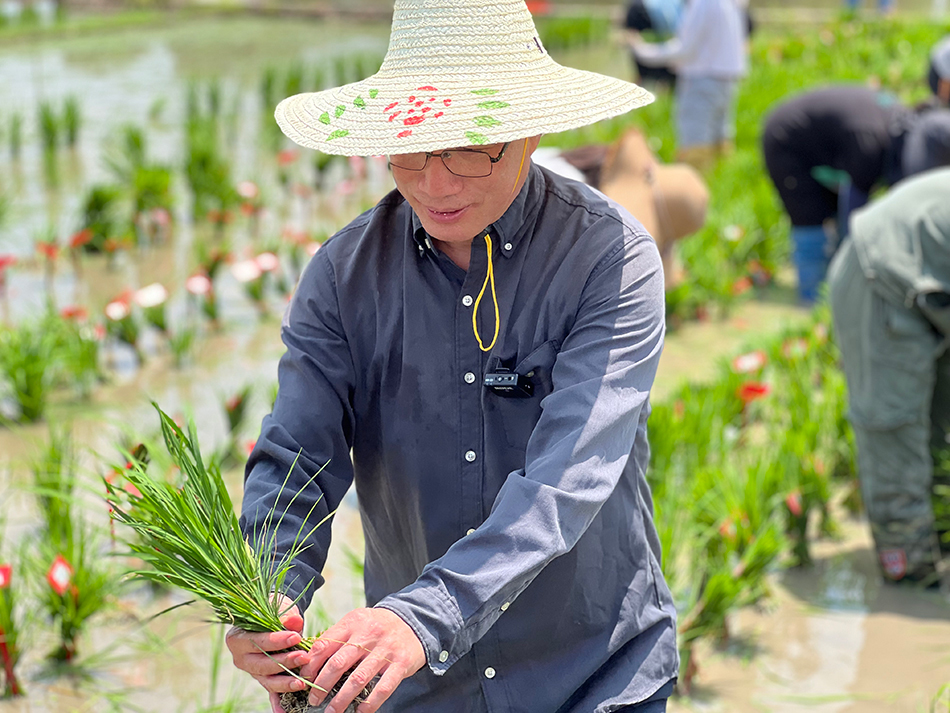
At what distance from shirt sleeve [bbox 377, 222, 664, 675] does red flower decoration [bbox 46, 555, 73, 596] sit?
154 centimetres

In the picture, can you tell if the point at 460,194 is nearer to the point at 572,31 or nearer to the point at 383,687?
the point at 383,687

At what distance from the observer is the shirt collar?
1497mm

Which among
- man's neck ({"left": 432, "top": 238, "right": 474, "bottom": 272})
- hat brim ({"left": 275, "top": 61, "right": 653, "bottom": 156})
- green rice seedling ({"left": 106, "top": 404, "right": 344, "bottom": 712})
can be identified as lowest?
green rice seedling ({"left": 106, "top": 404, "right": 344, "bottom": 712})

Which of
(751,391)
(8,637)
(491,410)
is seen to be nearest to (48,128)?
(751,391)

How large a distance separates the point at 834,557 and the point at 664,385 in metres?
1.38

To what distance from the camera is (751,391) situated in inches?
152

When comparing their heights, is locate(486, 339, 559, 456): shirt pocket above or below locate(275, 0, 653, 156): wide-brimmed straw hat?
below

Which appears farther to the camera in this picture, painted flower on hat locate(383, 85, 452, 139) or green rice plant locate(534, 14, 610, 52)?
green rice plant locate(534, 14, 610, 52)

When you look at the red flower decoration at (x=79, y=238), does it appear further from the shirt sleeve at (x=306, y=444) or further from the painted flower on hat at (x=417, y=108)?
the painted flower on hat at (x=417, y=108)

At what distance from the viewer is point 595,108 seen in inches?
58.5

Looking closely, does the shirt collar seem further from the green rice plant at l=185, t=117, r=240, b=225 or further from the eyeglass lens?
the green rice plant at l=185, t=117, r=240, b=225

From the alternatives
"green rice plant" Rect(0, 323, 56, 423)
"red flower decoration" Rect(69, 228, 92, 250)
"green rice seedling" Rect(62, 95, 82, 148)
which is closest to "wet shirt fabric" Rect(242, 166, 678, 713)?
"green rice plant" Rect(0, 323, 56, 423)

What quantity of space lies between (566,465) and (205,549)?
0.45 metres

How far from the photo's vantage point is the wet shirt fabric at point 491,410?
145 centimetres
